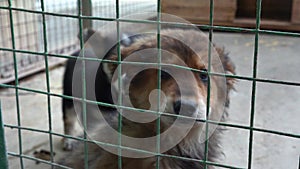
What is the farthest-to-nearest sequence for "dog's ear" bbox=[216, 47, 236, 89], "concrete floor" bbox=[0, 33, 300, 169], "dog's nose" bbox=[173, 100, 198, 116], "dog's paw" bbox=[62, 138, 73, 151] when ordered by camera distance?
"dog's paw" bbox=[62, 138, 73, 151], "concrete floor" bbox=[0, 33, 300, 169], "dog's ear" bbox=[216, 47, 236, 89], "dog's nose" bbox=[173, 100, 198, 116]

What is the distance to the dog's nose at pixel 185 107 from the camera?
179 cm

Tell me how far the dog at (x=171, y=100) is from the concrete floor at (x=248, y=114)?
0.82 meters

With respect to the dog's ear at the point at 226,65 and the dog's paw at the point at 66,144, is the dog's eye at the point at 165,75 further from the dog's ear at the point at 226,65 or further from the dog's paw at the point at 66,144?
the dog's paw at the point at 66,144

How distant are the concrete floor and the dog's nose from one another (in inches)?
47.3

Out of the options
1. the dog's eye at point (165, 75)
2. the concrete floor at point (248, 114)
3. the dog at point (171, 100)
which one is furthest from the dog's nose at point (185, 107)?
the concrete floor at point (248, 114)

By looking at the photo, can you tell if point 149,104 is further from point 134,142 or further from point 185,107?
point 185,107

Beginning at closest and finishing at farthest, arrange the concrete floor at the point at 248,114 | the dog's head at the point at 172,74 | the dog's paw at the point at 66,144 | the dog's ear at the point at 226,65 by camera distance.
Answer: the dog's head at the point at 172,74
the dog's ear at the point at 226,65
the concrete floor at the point at 248,114
the dog's paw at the point at 66,144

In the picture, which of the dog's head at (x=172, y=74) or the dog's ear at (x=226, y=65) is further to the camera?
the dog's ear at (x=226, y=65)

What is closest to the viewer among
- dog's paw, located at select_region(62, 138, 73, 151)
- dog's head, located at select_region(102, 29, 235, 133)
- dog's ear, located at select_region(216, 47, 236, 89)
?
dog's head, located at select_region(102, 29, 235, 133)

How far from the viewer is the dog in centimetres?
191

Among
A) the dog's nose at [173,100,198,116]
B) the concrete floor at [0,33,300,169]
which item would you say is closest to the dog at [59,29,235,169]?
the dog's nose at [173,100,198,116]

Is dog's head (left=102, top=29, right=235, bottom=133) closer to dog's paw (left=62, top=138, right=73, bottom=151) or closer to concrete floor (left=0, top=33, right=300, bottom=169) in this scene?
concrete floor (left=0, top=33, right=300, bottom=169)

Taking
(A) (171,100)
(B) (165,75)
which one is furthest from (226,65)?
(A) (171,100)

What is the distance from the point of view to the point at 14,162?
9.99 feet
